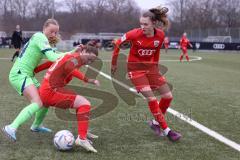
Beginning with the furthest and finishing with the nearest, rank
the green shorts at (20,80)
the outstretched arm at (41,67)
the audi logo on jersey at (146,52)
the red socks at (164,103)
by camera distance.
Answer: the red socks at (164,103) → the audi logo on jersey at (146,52) → the outstretched arm at (41,67) → the green shorts at (20,80)

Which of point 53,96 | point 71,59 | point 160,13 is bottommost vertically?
point 53,96

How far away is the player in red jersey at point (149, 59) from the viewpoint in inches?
261

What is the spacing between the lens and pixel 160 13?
668cm

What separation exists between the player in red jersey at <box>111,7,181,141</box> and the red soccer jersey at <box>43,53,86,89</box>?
1031 mm

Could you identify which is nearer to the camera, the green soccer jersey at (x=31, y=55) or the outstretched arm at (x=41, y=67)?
the green soccer jersey at (x=31, y=55)

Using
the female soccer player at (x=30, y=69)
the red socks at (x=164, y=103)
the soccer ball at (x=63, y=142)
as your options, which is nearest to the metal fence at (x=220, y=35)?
the red socks at (x=164, y=103)

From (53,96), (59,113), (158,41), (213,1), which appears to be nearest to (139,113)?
(59,113)

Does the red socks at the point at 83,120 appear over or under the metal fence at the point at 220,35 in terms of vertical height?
over

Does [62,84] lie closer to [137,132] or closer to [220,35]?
[137,132]

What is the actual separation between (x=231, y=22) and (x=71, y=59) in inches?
3281

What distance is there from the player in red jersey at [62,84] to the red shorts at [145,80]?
1.07 meters

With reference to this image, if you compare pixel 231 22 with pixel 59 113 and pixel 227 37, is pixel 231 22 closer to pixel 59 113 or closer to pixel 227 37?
pixel 227 37

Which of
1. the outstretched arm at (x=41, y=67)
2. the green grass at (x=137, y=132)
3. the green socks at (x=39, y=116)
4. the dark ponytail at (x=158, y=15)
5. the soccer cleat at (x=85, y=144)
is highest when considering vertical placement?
the dark ponytail at (x=158, y=15)

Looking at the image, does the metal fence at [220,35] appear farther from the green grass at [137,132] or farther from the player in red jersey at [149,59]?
the player in red jersey at [149,59]
